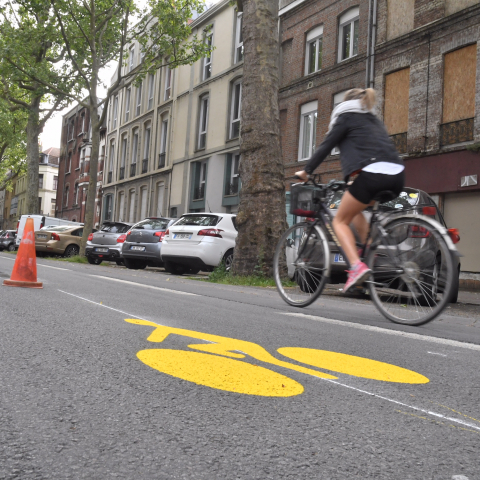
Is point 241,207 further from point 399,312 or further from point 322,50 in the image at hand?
point 322,50

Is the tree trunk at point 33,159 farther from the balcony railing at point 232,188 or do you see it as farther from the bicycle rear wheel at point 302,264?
the bicycle rear wheel at point 302,264

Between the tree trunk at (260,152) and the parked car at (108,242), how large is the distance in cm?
918

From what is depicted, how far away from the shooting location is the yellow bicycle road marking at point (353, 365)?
10.5ft

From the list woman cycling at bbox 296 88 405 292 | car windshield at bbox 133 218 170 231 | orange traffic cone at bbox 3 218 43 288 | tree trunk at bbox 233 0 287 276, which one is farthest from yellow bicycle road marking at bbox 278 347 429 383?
car windshield at bbox 133 218 170 231

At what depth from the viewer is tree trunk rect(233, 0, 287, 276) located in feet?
41.2

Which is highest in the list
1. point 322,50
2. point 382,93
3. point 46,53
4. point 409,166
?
point 46,53

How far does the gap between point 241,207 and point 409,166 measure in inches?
374

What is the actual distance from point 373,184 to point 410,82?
17091mm

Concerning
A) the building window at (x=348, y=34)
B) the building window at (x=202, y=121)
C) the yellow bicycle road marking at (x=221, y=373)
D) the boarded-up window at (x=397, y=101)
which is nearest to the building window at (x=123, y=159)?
the building window at (x=202, y=121)

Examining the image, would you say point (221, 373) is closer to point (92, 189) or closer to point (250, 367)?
point (250, 367)

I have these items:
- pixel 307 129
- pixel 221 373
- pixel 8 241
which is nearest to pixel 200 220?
pixel 307 129

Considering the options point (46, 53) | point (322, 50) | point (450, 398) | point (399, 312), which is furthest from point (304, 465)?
point (46, 53)

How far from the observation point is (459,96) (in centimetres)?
1906

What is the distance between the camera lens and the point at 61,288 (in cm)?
771
